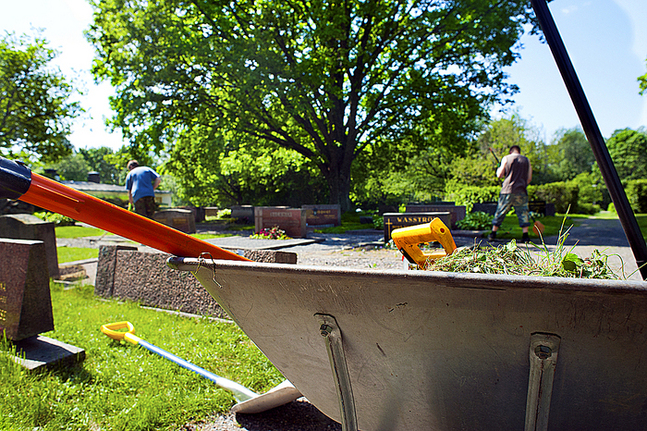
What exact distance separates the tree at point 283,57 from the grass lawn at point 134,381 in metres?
11.7

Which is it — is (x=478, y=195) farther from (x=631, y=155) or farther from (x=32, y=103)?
(x=631, y=155)

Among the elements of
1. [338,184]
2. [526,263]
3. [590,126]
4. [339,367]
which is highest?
[338,184]

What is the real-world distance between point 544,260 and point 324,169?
18.6 m

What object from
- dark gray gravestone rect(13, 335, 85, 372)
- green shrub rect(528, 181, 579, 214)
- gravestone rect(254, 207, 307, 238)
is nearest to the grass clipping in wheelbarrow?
dark gray gravestone rect(13, 335, 85, 372)

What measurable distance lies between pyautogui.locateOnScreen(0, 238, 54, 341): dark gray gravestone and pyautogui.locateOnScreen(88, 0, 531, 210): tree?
1160 centimetres

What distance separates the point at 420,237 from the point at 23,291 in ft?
9.96

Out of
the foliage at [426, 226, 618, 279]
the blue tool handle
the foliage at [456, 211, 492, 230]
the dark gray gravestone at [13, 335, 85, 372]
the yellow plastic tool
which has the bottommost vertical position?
the blue tool handle

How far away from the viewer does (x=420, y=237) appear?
143 centimetres

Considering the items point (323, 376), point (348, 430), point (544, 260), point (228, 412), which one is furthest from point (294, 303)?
point (228, 412)

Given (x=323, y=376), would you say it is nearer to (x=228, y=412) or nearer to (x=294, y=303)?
(x=294, y=303)

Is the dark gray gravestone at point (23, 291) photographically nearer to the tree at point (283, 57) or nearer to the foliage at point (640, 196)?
the tree at point (283, 57)

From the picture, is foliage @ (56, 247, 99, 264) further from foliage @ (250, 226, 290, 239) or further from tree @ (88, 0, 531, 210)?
tree @ (88, 0, 531, 210)

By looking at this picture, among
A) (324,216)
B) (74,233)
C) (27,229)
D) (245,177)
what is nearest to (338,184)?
(324,216)

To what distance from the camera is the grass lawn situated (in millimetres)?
2111
